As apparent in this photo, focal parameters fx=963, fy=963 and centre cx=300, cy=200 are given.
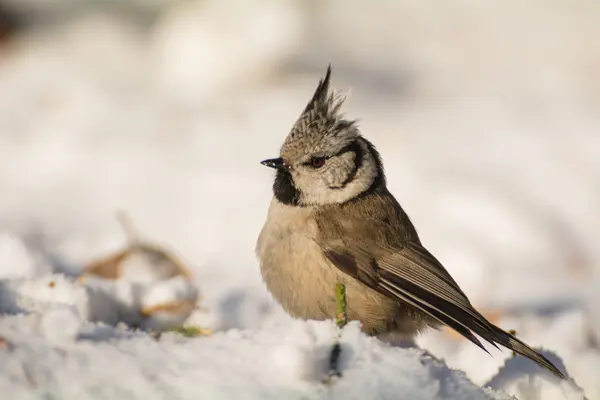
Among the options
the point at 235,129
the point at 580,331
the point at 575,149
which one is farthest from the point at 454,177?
the point at 580,331

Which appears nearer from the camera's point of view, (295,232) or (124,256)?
(295,232)

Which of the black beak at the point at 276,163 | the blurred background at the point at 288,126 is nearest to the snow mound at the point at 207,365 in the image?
the black beak at the point at 276,163

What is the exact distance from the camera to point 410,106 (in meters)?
6.15

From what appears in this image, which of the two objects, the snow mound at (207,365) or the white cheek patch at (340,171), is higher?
the white cheek patch at (340,171)

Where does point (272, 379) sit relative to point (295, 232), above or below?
below

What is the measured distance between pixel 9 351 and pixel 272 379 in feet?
1.81

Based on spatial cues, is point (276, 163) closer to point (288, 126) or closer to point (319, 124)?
point (319, 124)

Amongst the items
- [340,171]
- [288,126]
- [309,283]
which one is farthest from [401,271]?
[288,126]

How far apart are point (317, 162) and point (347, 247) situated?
374mm

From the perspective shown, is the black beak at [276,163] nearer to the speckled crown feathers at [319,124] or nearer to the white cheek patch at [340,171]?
the speckled crown feathers at [319,124]

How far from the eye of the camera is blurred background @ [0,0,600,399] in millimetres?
4793

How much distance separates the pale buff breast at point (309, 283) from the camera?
2.96 m

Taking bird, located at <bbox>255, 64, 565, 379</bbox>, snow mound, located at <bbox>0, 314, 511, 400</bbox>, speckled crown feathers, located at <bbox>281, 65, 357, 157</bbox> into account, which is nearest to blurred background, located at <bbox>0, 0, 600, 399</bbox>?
bird, located at <bbox>255, 64, 565, 379</bbox>

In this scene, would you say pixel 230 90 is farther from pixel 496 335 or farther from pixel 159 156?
pixel 496 335
